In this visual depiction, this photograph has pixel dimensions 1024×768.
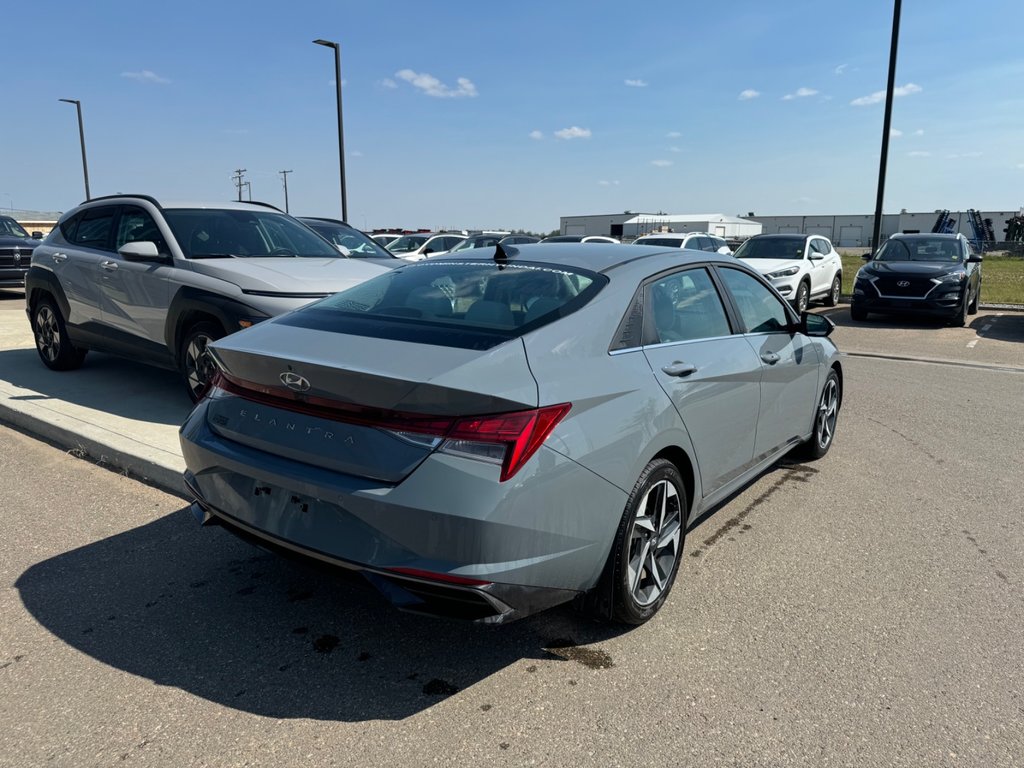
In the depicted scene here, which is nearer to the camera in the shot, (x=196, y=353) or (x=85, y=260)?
(x=196, y=353)

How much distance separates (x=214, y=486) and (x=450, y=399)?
47.0 inches

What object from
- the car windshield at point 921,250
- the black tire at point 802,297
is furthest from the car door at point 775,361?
the car windshield at point 921,250

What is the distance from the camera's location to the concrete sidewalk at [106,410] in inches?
197

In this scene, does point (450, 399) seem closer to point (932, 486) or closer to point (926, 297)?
point (932, 486)

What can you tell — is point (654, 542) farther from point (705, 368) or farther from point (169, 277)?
point (169, 277)

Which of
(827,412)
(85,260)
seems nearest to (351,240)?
(85,260)

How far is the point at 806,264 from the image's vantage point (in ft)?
50.8

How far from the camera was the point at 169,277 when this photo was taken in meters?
6.14

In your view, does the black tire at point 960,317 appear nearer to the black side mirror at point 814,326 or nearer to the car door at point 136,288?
the black side mirror at point 814,326

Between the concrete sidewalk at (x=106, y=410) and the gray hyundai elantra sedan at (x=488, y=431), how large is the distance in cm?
207

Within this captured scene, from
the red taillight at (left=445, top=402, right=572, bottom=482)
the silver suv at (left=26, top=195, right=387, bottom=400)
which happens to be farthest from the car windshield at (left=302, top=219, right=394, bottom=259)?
the red taillight at (left=445, top=402, right=572, bottom=482)

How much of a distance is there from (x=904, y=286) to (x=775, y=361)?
36.0 ft

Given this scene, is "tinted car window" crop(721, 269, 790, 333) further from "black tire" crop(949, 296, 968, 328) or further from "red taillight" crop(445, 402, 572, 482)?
"black tire" crop(949, 296, 968, 328)

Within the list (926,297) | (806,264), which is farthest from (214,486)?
(806,264)
